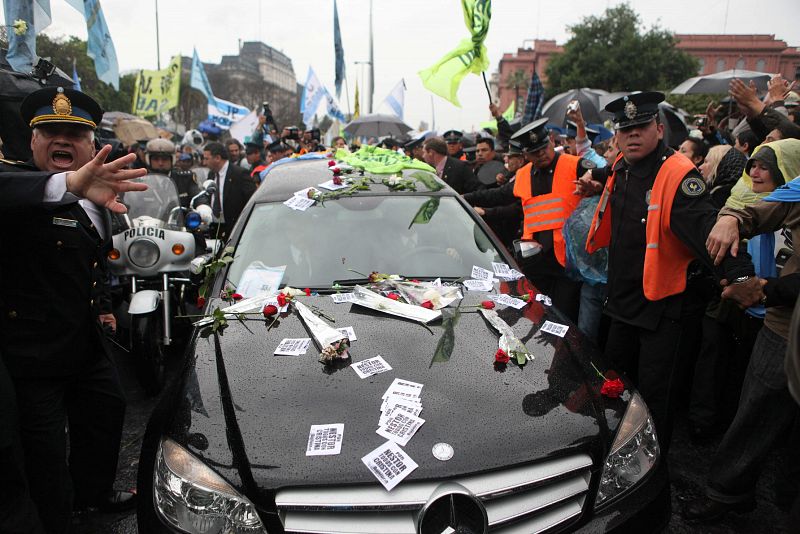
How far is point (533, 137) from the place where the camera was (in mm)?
4375

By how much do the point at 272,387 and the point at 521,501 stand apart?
1.01 m

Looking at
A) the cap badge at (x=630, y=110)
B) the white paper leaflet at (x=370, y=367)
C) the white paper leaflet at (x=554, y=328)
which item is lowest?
the white paper leaflet at (x=370, y=367)

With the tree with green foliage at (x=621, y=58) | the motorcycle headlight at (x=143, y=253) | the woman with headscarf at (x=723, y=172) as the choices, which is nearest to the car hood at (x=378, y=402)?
the motorcycle headlight at (x=143, y=253)

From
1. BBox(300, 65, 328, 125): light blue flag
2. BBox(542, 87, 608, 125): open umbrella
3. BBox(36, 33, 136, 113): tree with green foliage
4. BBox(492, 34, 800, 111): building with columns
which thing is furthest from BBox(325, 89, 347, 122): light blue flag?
BBox(492, 34, 800, 111): building with columns

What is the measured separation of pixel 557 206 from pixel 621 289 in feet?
4.34

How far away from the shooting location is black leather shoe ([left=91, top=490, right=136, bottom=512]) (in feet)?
9.23

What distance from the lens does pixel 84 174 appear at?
194 cm

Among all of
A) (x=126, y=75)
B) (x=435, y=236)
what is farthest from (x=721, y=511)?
(x=126, y=75)

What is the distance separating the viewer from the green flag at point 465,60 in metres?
5.00

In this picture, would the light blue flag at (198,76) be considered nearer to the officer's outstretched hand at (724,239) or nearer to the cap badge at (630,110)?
the cap badge at (630,110)

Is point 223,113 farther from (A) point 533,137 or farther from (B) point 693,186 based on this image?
(B) point 693,186

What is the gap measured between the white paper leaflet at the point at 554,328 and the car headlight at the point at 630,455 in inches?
20.5

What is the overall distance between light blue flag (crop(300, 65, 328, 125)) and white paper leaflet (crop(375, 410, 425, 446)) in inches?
606

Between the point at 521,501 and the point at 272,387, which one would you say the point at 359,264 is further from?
the point at 521,501
